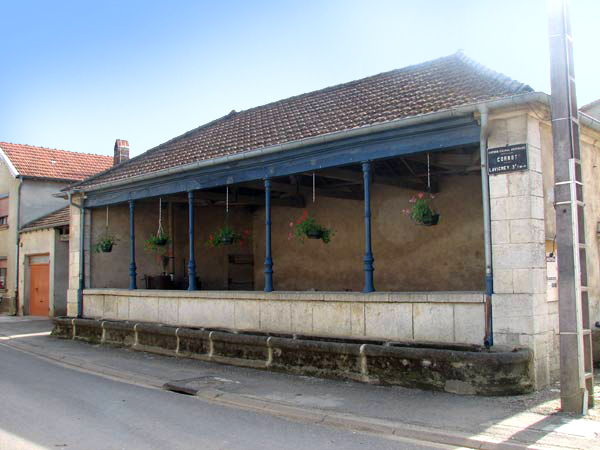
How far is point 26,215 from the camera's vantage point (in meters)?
22.1

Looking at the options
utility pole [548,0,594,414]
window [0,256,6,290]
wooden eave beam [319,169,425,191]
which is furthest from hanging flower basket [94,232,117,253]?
utility pole [548,0,594,414]

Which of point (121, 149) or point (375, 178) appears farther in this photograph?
point (121, 149)

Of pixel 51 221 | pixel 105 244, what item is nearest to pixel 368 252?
pixel 105 244

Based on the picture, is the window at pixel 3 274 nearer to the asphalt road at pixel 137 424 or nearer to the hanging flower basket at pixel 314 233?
the asphalt road at pixel 137 424

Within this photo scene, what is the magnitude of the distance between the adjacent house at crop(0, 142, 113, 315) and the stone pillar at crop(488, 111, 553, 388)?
52.5 feet

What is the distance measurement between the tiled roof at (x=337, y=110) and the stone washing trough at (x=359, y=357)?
136 inches

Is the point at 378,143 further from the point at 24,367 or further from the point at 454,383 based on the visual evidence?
the point at 24,367

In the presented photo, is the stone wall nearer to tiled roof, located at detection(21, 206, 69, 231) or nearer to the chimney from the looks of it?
tiled roof, located at detection(21, 206, 69, 231)

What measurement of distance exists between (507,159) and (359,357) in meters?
3.48

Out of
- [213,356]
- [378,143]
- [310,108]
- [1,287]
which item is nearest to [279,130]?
[310,108]

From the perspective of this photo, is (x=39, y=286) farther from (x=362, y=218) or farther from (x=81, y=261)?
(x=362, y=218)

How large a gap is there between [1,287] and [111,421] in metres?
18.8

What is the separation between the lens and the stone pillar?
299 inches

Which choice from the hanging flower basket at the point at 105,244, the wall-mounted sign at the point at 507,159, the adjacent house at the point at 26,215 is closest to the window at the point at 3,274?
the adjacent house at the point at 26,215
